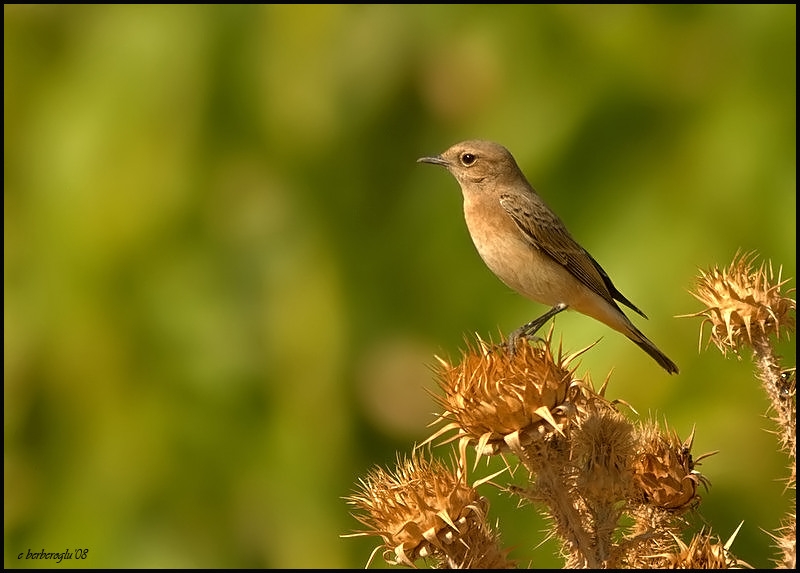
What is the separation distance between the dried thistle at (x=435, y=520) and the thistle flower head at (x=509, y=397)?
0.40ft

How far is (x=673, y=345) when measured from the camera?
6.05 m

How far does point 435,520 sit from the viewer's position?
8.87 ft

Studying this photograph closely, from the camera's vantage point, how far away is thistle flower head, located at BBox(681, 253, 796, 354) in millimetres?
2912

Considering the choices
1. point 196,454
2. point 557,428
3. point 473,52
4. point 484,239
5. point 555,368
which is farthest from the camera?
point 473,52

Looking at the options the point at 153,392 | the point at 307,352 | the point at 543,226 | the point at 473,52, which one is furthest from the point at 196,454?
the point at 473,52

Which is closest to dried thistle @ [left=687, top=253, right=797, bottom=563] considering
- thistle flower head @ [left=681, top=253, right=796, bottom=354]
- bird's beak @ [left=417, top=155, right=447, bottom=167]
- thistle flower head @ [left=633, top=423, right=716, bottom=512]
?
thistle flower head @ [left=681, top=253, right=796, bottom=354]

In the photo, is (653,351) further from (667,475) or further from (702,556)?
(702,556)

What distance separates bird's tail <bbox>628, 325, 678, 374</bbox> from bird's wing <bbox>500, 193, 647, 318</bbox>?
0.24m

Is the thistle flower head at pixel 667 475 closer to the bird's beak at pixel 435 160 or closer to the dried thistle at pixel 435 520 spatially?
the dried thistle at pixel 435 520

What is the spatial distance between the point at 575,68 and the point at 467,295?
Result: 5.32 feet

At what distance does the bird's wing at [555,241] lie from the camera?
5.83 meters

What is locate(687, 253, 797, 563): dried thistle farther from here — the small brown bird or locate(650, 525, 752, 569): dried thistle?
the small brown bird

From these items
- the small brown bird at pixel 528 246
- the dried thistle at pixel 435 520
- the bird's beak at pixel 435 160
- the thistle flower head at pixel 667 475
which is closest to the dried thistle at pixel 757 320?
the thistle flower head at pixel 667 475

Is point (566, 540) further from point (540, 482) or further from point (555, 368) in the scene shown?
point (555, 368)
